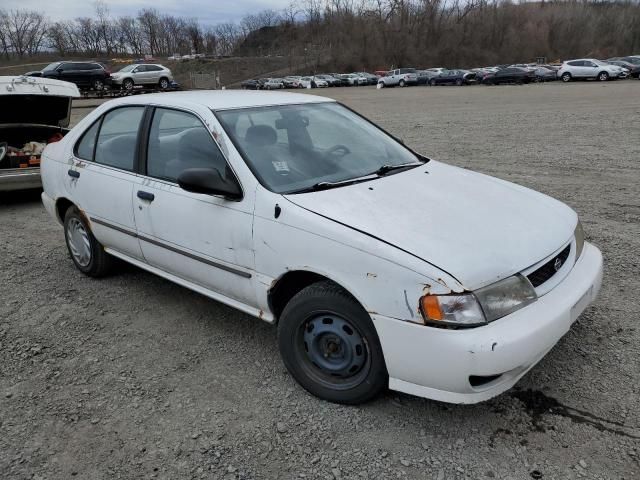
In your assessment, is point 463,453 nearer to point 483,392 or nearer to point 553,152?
point 483,392

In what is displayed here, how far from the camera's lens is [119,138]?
13.4ft

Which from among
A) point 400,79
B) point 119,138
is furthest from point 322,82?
point 119,138

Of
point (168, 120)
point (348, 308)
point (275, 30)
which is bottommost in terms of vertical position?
point (348, 308)

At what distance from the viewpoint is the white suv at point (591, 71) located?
38.3 m

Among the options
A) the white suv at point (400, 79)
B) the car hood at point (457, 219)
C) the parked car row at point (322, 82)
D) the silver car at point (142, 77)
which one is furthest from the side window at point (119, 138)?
the parked car row at point (322, 82)

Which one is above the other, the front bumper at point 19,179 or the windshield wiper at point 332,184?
the windshield wiper at point 332,184

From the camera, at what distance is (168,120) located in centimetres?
369

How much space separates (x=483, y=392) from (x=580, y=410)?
2.21 feet

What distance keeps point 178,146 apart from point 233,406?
1.75 metres

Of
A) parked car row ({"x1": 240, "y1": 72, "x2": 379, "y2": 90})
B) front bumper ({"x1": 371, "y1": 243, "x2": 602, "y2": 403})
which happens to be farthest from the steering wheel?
parked car row ({"x1": 240, "y1": 72, "x2": 379, "y2": 90})

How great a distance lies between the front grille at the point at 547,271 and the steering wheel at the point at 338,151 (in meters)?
1.44

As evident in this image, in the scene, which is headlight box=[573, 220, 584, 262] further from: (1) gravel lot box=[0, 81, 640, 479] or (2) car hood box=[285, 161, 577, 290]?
(1) gravel lot box=[0, 81, 640, 479]

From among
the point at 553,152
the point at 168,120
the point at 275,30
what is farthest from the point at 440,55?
the point at 168,120

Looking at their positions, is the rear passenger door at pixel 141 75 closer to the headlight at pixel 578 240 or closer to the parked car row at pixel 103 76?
the parked car row at pixel 103 76
